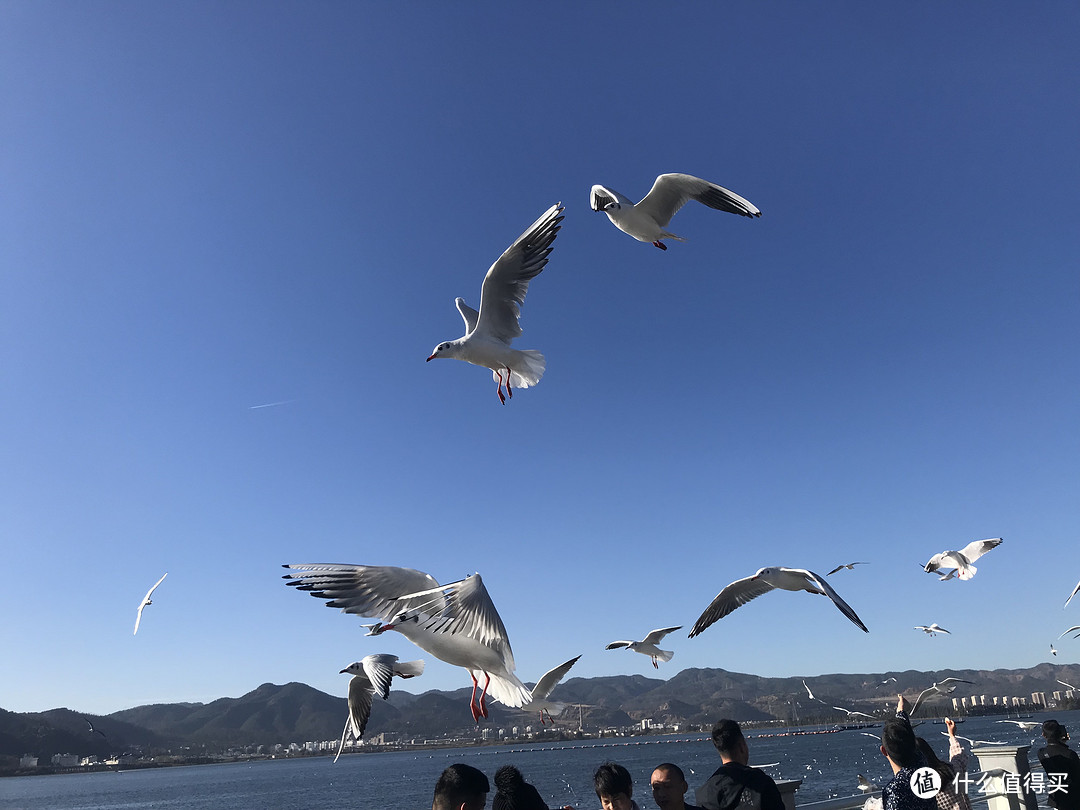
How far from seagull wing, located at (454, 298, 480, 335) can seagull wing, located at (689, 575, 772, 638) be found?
4.16m

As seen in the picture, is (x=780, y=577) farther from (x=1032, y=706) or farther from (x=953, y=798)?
(x=1032, y=706)

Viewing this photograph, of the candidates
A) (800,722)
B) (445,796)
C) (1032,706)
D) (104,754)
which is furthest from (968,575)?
(104,754)

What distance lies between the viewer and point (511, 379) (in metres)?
8.58

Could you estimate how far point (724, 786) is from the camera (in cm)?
314

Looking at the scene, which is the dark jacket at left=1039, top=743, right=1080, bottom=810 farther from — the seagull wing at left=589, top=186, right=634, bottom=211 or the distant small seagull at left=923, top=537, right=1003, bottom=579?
the distant small seagull at left=923, top=537, right=1003, bottom=579

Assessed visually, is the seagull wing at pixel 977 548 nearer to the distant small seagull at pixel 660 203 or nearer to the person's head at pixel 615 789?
the distant small seagull at pixel 660 203

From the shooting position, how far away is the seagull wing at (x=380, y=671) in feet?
18.5

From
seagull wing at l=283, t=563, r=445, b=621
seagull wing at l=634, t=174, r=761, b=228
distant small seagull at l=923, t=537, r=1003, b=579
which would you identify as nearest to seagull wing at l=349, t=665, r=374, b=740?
seagull wing at l=283, t=563, r=445, b=621

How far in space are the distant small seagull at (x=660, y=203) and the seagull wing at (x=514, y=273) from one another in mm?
581

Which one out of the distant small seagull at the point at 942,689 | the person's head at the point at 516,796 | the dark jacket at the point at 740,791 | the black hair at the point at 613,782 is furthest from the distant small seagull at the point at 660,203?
the person's head at the point at 516,796

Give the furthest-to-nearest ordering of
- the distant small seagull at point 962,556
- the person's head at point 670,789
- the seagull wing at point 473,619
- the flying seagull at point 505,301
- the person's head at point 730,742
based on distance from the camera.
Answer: the distant small seagull at point 962,556
the flying seagull at point 505,301
the seagull wing at point 473,619
the person's head at point 730,742
the person's head at point 670,789

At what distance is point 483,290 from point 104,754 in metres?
221

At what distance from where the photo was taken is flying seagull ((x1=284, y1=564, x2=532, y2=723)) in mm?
4637

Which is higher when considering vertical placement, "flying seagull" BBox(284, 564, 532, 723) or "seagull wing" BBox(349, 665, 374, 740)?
"flying seagull" BBox(284, 564, 532, 723)
